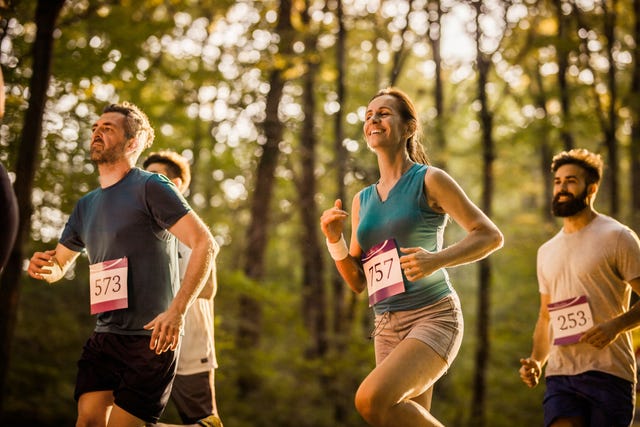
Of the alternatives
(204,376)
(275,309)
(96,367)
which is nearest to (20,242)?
(204,376)

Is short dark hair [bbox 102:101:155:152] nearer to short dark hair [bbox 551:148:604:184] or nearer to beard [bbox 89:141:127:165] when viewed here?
beard [bbox 89:141:127:165]

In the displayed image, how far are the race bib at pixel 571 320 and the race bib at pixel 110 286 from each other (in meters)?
2.55

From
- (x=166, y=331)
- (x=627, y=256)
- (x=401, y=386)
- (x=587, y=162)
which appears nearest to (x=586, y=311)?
(x=627, y=256)

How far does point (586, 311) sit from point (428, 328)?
55.2 inches

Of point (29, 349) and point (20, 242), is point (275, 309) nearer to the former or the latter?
point (29, 349)

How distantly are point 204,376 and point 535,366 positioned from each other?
2094mm

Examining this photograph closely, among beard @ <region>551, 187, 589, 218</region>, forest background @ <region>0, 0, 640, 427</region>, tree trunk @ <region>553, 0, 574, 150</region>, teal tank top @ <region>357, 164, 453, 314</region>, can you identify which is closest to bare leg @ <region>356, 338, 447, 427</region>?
teal tank top @ <region>357, 164, 453, 314</region>

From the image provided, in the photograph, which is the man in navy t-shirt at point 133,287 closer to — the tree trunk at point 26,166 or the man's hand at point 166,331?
the man's hand at point 166,331

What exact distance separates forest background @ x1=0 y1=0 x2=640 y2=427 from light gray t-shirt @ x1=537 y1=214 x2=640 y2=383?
14.3ft

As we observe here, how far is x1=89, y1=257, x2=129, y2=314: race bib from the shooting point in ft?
11.6

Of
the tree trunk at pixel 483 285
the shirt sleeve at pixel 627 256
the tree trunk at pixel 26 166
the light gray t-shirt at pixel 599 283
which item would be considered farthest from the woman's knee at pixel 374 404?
the tree trunk at pixel 483 285

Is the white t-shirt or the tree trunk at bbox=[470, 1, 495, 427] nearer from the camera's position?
the white t-shirt

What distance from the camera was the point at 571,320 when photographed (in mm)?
4367

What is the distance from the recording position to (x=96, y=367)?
3617 mm
